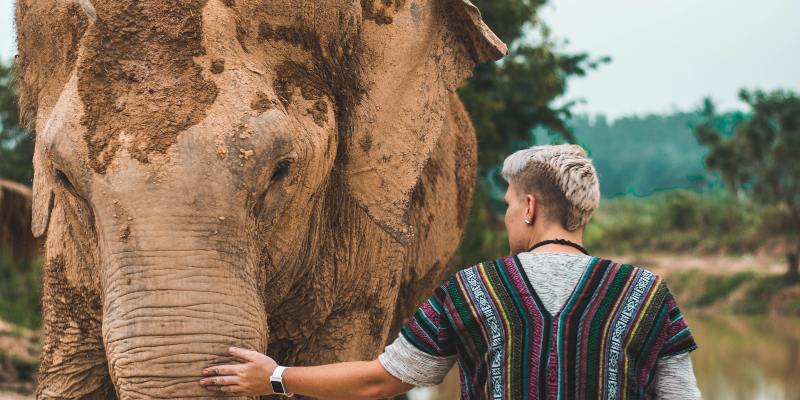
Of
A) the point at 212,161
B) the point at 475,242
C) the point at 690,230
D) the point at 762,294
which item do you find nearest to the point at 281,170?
the point at 212,161

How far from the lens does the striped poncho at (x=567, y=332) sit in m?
1.57

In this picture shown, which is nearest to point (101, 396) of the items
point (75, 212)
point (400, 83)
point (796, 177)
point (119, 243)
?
point (75, 212)

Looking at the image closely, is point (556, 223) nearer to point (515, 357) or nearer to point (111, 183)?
point (515, 357)

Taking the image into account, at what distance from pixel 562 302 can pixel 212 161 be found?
2.95ft

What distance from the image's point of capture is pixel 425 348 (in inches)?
66.7

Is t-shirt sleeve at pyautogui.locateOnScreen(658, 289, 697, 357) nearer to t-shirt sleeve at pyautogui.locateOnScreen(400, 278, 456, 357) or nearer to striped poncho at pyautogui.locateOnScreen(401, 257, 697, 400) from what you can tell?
striped poncho at pyautogui.locateOnScreen(401, 257, 697, 400)

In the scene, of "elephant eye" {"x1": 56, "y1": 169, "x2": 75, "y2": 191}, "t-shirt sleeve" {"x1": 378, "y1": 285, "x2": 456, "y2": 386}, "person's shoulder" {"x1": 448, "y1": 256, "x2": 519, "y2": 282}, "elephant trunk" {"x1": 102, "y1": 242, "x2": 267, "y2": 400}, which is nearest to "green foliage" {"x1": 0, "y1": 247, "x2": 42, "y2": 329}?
"elephant eye" {"x1": 56, "y1": 169, "x2": 75, "y2": 191}

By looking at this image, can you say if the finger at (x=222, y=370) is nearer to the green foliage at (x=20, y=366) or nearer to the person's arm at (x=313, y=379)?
the person's arm at (x=313, y=379)

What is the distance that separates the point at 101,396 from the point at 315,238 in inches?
38.7

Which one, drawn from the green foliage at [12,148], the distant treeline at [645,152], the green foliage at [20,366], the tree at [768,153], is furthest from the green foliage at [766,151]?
the distant treeline at [645,152]

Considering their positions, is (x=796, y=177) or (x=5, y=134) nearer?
(x=5, y=134)

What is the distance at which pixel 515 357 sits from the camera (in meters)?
1.59

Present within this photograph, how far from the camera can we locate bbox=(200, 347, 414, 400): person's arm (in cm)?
178

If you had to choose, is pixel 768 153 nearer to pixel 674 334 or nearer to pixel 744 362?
pixel 744 362
